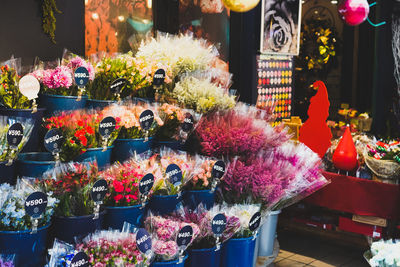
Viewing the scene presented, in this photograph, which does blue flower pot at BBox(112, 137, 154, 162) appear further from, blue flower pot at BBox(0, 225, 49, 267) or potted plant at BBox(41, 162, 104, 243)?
blue flower pot at BBox(0, 225, 49, 267)

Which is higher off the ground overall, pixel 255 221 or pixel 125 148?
pixel 125 148

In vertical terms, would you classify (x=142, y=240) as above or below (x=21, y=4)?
below

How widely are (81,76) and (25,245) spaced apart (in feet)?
3.79

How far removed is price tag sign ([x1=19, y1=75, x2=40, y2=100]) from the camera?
293cm

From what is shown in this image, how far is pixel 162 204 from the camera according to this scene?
319 cm

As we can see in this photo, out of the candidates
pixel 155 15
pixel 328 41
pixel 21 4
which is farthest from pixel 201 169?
pixel 328 41

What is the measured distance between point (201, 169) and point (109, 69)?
94 cm

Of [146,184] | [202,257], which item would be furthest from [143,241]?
[202,257]

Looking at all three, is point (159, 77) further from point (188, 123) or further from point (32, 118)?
point (32, 118)

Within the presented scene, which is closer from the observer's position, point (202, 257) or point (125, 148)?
point (202, 257)

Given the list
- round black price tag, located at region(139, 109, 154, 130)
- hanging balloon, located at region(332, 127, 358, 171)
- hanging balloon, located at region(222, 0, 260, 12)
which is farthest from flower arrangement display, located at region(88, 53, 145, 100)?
hanging balloon, located at region(332, 127, 358, 171)

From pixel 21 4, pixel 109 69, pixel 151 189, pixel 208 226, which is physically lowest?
pixel 208 226

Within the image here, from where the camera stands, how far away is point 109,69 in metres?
3.54

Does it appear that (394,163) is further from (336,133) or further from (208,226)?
(336,133)
